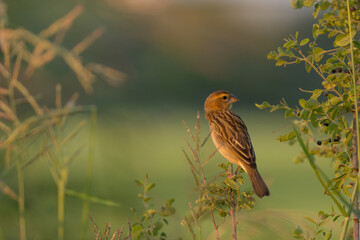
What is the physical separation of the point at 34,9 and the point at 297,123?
13.9 ft

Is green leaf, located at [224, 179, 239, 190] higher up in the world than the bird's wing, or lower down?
lower down

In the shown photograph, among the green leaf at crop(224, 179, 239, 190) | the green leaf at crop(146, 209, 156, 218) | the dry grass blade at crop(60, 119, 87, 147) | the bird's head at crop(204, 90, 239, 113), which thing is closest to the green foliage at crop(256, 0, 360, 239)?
the green leaf at crop(224, 179, 239, 190)

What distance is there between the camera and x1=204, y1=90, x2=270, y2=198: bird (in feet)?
7.37

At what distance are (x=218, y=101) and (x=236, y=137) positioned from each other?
44 centimetres

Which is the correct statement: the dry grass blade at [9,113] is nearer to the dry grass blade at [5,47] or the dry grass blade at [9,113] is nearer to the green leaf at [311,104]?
the dry grass blade at [5,47]

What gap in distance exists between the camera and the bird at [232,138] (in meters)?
2.25

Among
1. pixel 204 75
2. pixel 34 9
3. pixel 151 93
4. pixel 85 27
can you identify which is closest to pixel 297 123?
pixel 34 9

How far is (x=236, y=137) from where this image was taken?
2455 mm

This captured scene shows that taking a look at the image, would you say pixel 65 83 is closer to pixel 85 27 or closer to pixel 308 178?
pixel 85 27

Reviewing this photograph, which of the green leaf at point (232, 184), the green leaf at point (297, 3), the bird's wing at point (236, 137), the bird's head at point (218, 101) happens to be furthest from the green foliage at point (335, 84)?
the bird's head at point (218, 101)

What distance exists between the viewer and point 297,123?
5.84 ft

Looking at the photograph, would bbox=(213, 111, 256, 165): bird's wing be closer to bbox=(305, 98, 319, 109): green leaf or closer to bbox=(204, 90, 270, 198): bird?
bbox=(204, 90, 270, 198): bird

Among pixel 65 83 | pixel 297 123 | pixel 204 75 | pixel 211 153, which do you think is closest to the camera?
pixel 211 153

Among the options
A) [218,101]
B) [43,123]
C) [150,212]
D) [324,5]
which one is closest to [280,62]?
[324,5]
